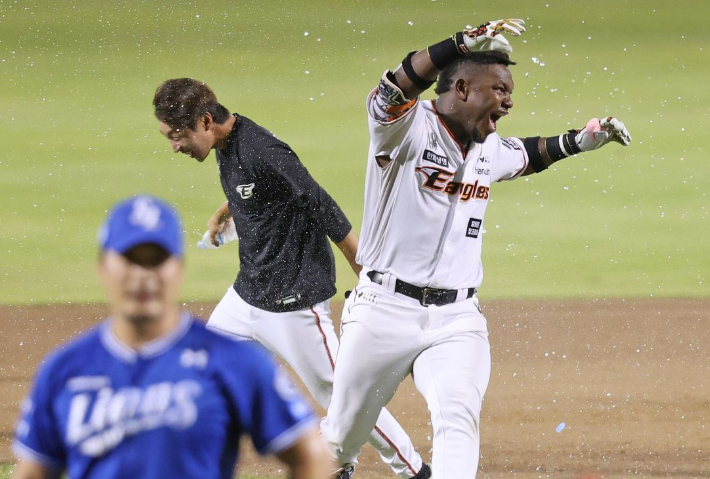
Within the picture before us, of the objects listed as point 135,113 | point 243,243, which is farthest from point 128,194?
point 243,243

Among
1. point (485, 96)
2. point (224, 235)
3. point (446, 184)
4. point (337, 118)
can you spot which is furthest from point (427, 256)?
point (337, 118)

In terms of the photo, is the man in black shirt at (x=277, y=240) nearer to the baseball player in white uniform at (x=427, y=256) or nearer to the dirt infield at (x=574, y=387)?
the baseball player in white uniform at (x=427, y=256)

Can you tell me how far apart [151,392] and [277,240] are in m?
2.47

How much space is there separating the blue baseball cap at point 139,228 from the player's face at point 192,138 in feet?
7.96

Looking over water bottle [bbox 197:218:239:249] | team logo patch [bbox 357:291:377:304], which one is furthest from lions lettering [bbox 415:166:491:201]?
water bottle [bbox 197:218:239:249]

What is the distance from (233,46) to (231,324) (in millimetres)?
9024

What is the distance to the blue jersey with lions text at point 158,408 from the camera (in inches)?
60.2

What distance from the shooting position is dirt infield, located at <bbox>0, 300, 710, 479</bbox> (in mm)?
4766

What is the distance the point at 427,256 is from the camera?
3.40 m

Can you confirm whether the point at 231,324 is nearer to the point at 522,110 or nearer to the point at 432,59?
the point at 432,59

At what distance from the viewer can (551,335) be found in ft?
22.9

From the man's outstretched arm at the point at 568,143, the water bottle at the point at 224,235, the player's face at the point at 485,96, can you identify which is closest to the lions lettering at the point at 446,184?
the player's face at the point at 485,96

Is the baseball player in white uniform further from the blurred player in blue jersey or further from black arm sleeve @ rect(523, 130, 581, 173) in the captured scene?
the blurred player in blue jersey

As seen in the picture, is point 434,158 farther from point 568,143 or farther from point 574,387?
point 574,387
